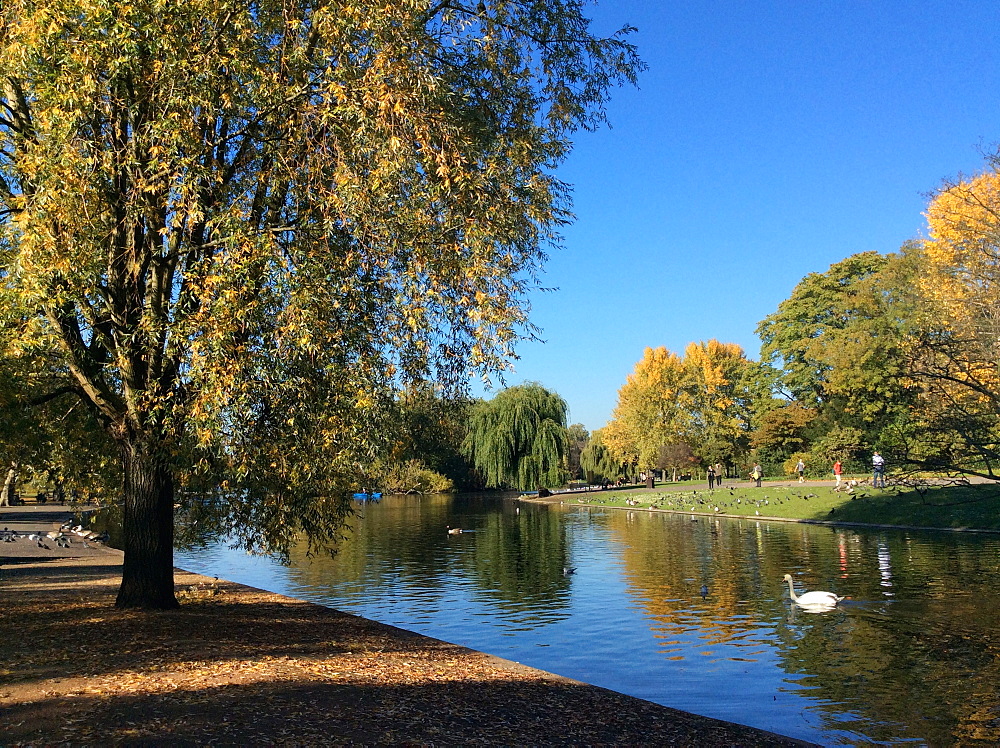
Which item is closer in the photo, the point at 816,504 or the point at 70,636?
the point at 70,636

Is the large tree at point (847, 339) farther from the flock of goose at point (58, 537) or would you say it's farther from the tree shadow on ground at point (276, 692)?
the flock of goose at point (58, 537)

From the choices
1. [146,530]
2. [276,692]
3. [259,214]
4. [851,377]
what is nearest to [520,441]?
[851,377]

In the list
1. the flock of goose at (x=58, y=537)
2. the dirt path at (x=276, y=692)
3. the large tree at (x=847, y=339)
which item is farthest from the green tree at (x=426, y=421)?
the large tree at (x=847, y=339)

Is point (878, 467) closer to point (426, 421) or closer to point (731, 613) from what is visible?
point (731, 613)

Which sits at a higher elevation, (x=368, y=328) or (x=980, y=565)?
(x=368, y=328)

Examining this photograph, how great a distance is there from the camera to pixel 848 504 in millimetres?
37094

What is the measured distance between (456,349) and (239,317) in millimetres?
3833

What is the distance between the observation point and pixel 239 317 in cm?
936

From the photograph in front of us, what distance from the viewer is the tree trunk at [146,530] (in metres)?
12.8

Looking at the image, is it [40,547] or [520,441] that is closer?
[40,547]

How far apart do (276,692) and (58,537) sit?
24.9 meters

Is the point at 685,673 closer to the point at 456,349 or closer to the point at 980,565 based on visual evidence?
the point at 456,349

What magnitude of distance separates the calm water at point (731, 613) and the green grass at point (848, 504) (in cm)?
191

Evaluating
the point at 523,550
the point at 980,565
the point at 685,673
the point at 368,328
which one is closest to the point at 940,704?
the point at 685,673
